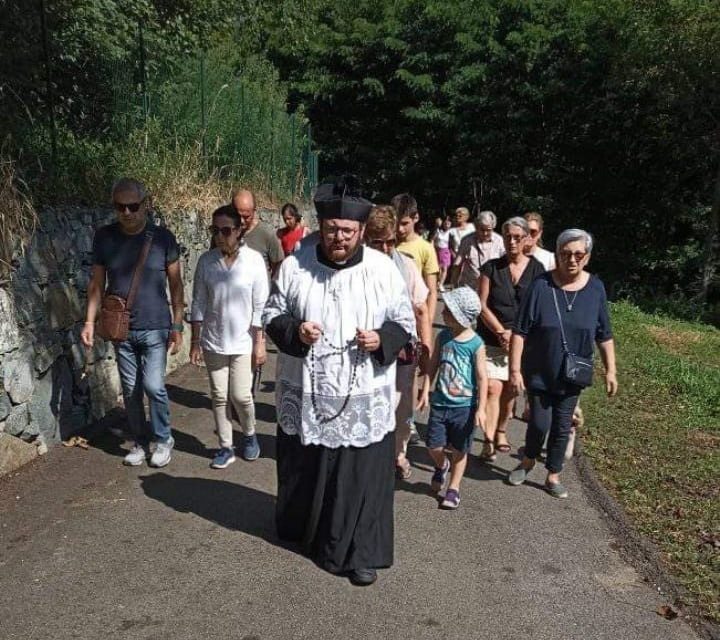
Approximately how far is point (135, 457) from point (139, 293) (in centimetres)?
124

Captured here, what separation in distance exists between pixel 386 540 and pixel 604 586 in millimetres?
1177

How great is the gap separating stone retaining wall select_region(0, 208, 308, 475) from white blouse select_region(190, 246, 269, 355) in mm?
1247

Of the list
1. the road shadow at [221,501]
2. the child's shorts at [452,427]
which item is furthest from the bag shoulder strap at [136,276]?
the child's shorts at [452,427]

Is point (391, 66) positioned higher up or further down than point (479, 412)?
higher up

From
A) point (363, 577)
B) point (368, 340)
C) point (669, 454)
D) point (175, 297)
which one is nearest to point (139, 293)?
point (175, 297)

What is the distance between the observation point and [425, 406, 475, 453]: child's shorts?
475 centimetres

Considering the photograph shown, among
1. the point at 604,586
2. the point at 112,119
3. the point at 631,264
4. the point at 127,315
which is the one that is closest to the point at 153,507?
the point at 127,315

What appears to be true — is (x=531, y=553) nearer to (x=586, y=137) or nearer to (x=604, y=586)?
(x=604, y=586)

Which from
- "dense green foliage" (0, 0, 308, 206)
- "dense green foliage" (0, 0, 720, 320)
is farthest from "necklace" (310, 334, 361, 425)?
"dense green foliage" (0, 0, 720, 320)

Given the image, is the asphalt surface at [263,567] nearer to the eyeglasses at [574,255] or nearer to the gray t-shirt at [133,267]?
the gray t-shirt at [133,267]

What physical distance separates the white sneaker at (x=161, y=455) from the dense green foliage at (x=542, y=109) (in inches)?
454

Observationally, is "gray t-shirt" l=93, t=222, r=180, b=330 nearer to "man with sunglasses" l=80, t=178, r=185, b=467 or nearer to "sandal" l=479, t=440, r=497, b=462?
"man with sunglasses" l=80, t=178, r=185, b=467

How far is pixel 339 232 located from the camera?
3.70 metres

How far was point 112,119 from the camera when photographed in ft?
30.7
